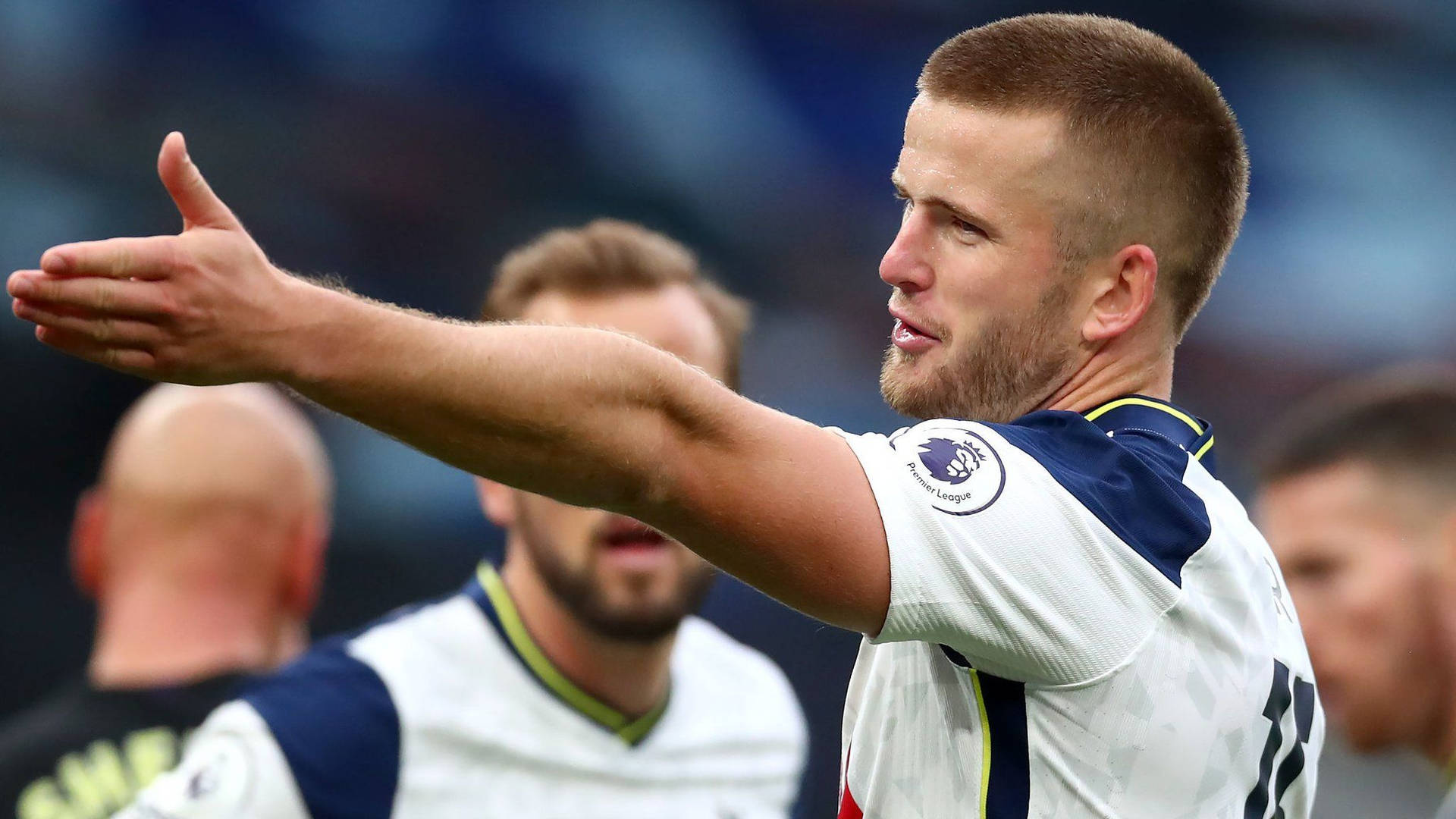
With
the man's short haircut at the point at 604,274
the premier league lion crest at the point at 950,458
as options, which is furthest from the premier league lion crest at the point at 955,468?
the man's short haircut at the point at 604,274

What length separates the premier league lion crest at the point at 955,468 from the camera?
1.87m

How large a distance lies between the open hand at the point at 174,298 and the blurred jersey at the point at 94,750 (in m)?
2.69

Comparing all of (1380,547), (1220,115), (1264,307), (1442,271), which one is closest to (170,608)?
(1220,115)

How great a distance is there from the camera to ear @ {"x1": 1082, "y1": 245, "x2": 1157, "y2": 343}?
2.27 m

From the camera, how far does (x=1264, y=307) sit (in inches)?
324

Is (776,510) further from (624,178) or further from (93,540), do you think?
(624,178)

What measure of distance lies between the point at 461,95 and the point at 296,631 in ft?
10.7

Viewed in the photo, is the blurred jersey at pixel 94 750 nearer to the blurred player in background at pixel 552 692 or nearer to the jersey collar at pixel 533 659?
the blurred player in background at pixel 552 692

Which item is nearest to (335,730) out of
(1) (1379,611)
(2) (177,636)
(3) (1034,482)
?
(2) (177,636)

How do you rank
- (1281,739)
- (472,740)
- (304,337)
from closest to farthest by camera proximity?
(304,337), (1281,739), (472,740)

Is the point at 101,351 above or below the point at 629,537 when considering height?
above

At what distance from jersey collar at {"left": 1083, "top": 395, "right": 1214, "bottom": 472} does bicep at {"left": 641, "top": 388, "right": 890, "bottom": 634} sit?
0.49 metres

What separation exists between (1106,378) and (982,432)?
1.38ft

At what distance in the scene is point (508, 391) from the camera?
5.65 feet
